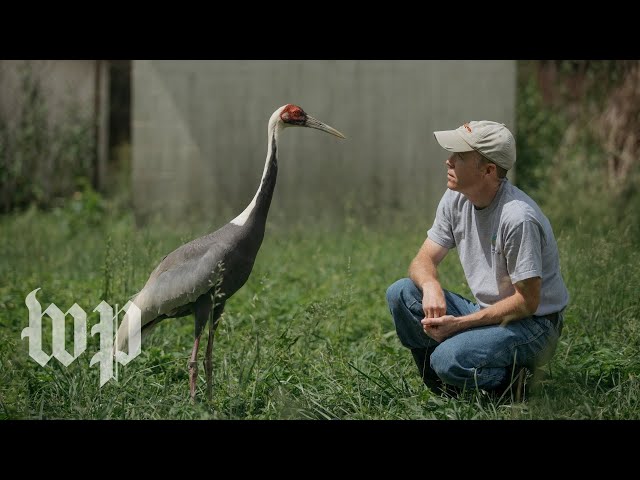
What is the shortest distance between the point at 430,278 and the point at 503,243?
0.40m

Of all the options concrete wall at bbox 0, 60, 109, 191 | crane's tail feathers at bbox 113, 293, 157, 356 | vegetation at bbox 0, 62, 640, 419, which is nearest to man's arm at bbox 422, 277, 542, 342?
vegetation at bbox 0, 62, 640, 419

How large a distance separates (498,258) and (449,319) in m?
0.34

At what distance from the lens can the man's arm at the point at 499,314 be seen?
3.78 metres

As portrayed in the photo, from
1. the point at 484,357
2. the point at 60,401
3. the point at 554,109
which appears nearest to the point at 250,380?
the point at 60,401

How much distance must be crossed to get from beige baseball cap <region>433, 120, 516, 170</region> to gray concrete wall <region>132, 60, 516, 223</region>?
432 centimetres

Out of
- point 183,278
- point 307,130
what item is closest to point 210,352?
point 183,278

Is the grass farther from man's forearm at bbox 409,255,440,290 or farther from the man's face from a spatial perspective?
the man's face

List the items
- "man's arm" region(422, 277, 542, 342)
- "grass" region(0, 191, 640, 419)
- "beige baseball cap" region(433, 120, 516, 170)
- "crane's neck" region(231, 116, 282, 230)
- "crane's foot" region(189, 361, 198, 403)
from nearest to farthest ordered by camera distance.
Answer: "man's arm" region(422, 277, 542, 342) → "beige baseball cap" region(433, 120, 516, 170) → "grass" region(0, 191, 640, 419) → "crane's foot" region(189, 361, 198, 403) → "crane's neck" region(231, 116, 282, 230)

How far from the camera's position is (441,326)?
12.8 feet

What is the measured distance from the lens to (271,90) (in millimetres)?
8367

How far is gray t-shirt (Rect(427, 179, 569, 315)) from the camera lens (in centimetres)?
378

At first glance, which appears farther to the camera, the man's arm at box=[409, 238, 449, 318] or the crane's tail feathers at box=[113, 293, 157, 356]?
the crane's tail feathers at box=[113, 293, 157, 356]

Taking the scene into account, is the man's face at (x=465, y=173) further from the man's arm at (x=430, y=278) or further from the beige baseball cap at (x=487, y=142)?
the man's arm at (x=430, y=278)

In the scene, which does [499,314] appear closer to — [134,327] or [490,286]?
[490,286]
